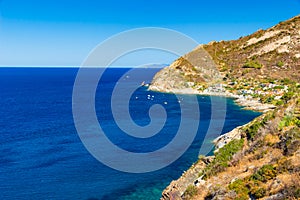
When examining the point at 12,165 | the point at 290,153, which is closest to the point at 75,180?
the point at 12,165

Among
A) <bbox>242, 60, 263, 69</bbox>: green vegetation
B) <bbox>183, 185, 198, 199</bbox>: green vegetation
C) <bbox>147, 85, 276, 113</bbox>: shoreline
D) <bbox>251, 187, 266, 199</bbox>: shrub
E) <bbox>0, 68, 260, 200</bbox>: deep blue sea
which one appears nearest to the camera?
<bbox>251, 187, 266, 199</bbox>: shrub

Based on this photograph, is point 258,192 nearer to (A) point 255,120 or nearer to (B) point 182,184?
(B) point 182,184

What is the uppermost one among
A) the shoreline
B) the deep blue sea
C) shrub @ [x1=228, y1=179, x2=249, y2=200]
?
the shoreline

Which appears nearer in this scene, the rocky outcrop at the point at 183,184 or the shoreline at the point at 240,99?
the rocky outcrop at the point at 183,184

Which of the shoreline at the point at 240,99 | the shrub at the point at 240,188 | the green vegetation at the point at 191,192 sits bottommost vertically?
the shrub at the point at 240,188

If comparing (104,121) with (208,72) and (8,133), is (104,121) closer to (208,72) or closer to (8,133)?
(8,133)

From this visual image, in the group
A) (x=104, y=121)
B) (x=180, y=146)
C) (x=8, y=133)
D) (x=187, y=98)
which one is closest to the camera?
(x=180, y=146)

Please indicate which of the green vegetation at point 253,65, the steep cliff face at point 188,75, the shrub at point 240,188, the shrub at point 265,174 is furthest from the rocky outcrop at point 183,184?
the green vegetation at point 253,65

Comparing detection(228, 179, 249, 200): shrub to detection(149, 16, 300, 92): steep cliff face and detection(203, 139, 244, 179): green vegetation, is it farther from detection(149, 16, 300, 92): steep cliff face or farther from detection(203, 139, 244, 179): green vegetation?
detection(149, 16, 300, 92): steep cliff face

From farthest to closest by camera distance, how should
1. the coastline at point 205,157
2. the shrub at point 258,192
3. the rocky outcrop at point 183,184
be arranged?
1. the coastline at point 205,157
2. the rocky outcrop at point 183,184
3. the shrub at point 258,192

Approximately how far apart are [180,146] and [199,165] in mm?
15688

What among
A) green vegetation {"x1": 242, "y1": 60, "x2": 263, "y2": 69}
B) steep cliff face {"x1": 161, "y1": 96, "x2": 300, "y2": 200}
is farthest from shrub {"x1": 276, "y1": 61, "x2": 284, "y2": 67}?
steep cliff face {"x1": 161, "y1": 96, "x2": 300, "y2": 200}

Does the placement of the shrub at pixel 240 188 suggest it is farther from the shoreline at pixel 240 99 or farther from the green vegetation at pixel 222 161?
the shoreline at pixel 240 99

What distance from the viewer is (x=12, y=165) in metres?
35.8
